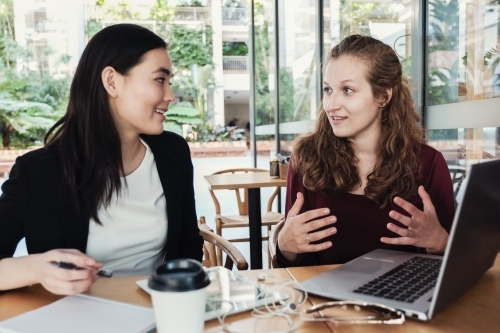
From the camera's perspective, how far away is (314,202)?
1.51 metres

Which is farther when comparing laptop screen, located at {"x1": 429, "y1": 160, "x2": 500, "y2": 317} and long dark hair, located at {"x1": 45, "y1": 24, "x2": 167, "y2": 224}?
long dark hair, located at {"x1": 45, "y1": 24, "x2": 167, "y2": 224}

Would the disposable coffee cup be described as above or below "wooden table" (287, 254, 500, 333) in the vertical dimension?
above

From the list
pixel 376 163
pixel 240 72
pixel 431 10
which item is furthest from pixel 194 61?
pixel 376 163

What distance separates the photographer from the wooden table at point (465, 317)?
0.75 metres

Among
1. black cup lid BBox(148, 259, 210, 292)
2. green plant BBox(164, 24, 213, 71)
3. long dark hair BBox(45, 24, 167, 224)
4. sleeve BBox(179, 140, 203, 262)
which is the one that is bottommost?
sleeve BBox(179, 140, 203, 262)

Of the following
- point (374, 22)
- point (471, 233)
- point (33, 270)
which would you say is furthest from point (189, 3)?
point (471, 233)

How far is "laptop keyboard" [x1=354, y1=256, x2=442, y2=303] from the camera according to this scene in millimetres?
849

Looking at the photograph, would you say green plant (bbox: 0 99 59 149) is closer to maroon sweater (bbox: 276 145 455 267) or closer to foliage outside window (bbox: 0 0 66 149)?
foliage outside window (bbox: 0 0 66 149)

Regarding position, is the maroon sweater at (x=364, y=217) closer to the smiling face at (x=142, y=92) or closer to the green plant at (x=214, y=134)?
the smiling face at (x=142, y=92)

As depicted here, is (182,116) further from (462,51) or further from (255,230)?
(462,51)

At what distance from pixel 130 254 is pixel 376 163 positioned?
0.78 metres

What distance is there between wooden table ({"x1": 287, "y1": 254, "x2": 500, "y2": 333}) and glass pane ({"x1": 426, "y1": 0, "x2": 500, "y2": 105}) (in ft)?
3.95

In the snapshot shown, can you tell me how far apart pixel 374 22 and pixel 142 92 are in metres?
2.18

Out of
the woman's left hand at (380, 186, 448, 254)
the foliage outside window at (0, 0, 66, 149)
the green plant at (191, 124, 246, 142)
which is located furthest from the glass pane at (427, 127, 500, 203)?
the green plant at (191, 124, 246, 142)
